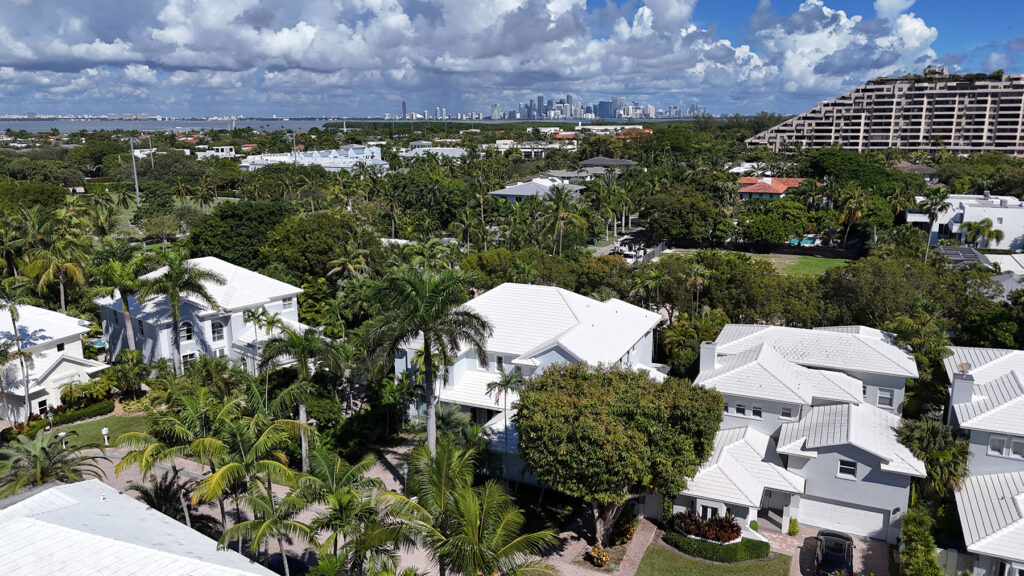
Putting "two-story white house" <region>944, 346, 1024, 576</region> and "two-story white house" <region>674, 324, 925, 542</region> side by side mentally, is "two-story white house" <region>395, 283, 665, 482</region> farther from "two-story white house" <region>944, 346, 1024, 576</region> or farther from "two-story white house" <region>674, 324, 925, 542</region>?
"two-story white house" <region>944, 346, 1024, 576</region>

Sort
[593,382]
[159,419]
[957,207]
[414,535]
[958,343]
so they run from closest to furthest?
[414,535]
[159,419]
[593,382]
[958,343]
[957,207]

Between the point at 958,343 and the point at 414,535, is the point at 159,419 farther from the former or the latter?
the point at 958,343

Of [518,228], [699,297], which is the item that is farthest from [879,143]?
[699,297]

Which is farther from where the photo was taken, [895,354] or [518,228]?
[518,228]

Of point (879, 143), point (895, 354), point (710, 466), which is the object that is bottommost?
point (710, 466)

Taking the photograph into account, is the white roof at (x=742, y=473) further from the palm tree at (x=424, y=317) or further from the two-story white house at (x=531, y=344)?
the palm tree at (x=424, y=317)

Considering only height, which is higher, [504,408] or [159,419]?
[159,419]

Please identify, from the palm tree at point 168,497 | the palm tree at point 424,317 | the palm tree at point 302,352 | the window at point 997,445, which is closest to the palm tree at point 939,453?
the window at point 997,445

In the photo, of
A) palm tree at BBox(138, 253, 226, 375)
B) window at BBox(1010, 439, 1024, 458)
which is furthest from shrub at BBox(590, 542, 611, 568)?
palm tree at BBox(138, 253, 226, 375)
